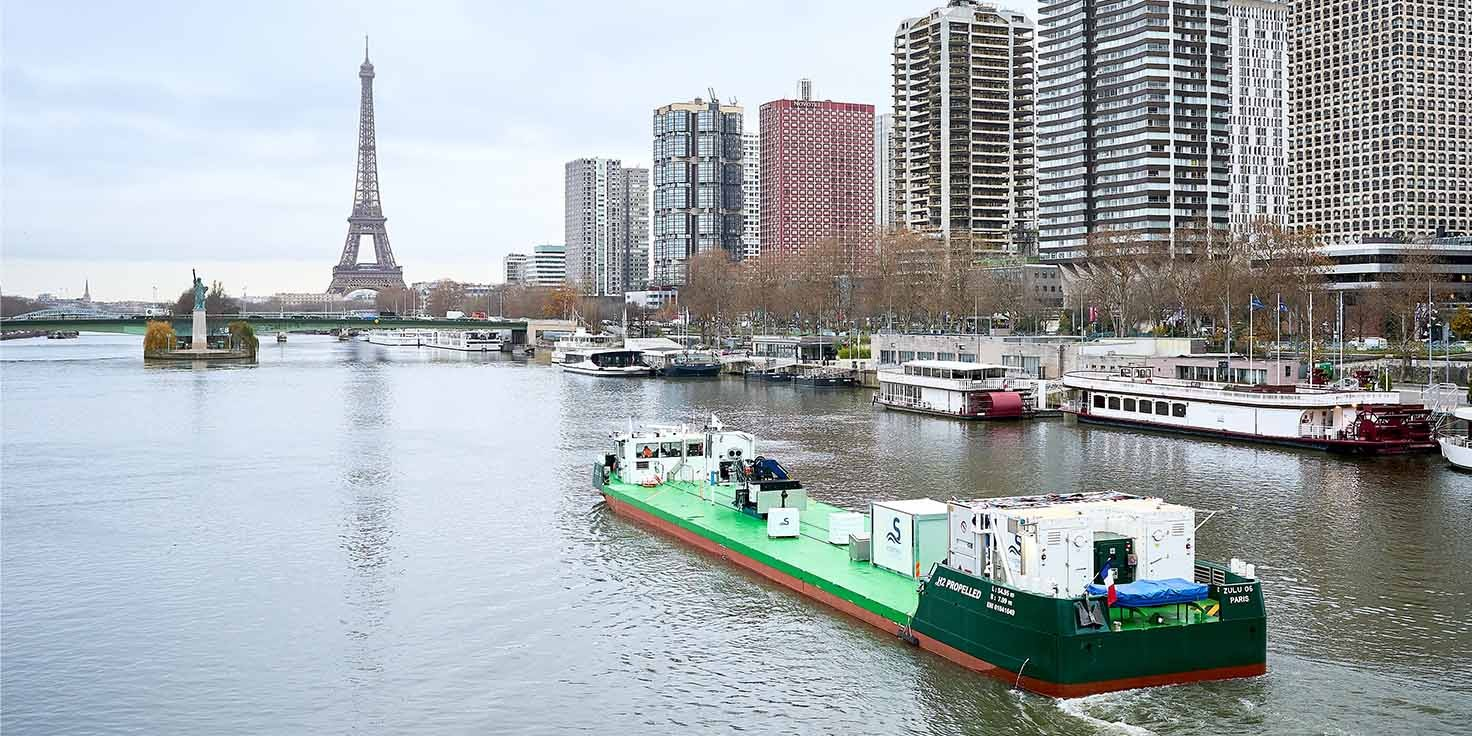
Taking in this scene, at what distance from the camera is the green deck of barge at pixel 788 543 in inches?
1299

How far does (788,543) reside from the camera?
39.3 meters

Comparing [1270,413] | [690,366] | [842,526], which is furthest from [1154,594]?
[690,366]

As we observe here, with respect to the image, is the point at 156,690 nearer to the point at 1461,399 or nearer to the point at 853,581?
the point at 853,581

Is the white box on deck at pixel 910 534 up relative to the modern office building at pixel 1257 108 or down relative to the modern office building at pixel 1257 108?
down

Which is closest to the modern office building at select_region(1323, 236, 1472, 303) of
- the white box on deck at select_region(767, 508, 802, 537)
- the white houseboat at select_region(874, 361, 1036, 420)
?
the white houseboat at select_region(874, 361, 1036, 420)

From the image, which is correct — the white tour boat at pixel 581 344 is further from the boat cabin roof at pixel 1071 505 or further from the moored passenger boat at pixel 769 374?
the boat cabin roof at pixel 1071 505

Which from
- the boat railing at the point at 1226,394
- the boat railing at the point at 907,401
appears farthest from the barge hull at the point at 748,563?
the boat railing at the point at 907,401

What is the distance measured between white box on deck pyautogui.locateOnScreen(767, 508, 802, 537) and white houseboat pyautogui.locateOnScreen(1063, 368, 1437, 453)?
123 feet

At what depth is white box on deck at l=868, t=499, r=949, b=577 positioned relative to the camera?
109ft

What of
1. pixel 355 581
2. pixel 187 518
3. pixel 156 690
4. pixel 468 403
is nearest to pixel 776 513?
pixel 355 581

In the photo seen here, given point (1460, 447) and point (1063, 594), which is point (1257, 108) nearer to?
point (1460, 447)

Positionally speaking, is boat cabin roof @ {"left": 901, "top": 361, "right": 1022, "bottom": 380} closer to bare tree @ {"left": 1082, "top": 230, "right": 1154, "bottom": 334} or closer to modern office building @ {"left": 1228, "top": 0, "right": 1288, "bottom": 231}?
bare tree @ {"left": 1082, "top": 230, "right": 1154, "bottom": 334}

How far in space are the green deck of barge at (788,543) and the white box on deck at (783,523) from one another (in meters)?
0.26

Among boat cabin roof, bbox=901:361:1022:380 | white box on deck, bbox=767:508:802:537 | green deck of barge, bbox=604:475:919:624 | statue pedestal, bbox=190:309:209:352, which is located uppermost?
statue pedestal, bbox=190:309:209:352
